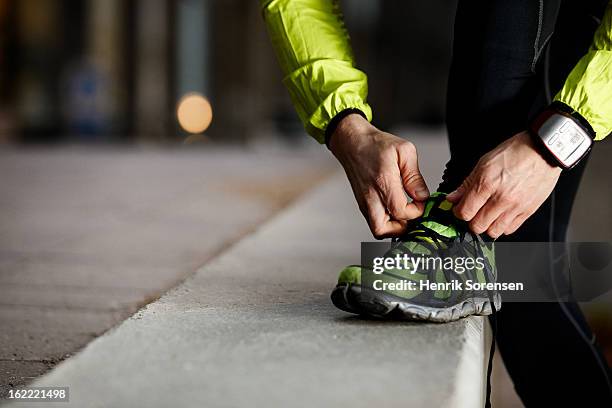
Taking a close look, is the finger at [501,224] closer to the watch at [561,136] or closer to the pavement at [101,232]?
the watch at [561,136]

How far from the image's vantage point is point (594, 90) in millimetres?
1327

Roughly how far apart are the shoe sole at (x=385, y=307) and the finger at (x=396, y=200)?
14cm

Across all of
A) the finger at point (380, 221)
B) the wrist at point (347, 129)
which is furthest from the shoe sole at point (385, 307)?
the wrist at point (347, 129)

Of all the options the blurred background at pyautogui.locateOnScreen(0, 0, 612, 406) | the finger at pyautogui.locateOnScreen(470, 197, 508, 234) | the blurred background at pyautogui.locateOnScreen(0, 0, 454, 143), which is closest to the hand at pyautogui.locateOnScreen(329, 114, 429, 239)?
the finger at pyautogui.locateOnScreen(470, 197, 508, 234)

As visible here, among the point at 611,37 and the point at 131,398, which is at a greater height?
the point at 611,37

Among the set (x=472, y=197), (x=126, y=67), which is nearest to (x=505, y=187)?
(x=472, y=197)

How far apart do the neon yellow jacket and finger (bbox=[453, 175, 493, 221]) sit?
0.67 ft

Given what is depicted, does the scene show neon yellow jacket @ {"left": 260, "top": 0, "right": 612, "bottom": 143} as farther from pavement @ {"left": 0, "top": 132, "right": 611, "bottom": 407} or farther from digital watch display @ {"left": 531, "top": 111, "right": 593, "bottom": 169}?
pavement @ {"left": 0, "top": 132, "right": 611, "bottom": 407}

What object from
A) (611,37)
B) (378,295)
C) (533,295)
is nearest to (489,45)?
(611,37)

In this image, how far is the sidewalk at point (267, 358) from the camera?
103 centimetres

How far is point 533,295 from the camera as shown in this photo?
5.76ft

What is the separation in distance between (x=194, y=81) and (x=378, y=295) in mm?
9937

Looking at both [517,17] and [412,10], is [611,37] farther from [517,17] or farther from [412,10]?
[412,10]

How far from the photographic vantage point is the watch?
1.30 m
